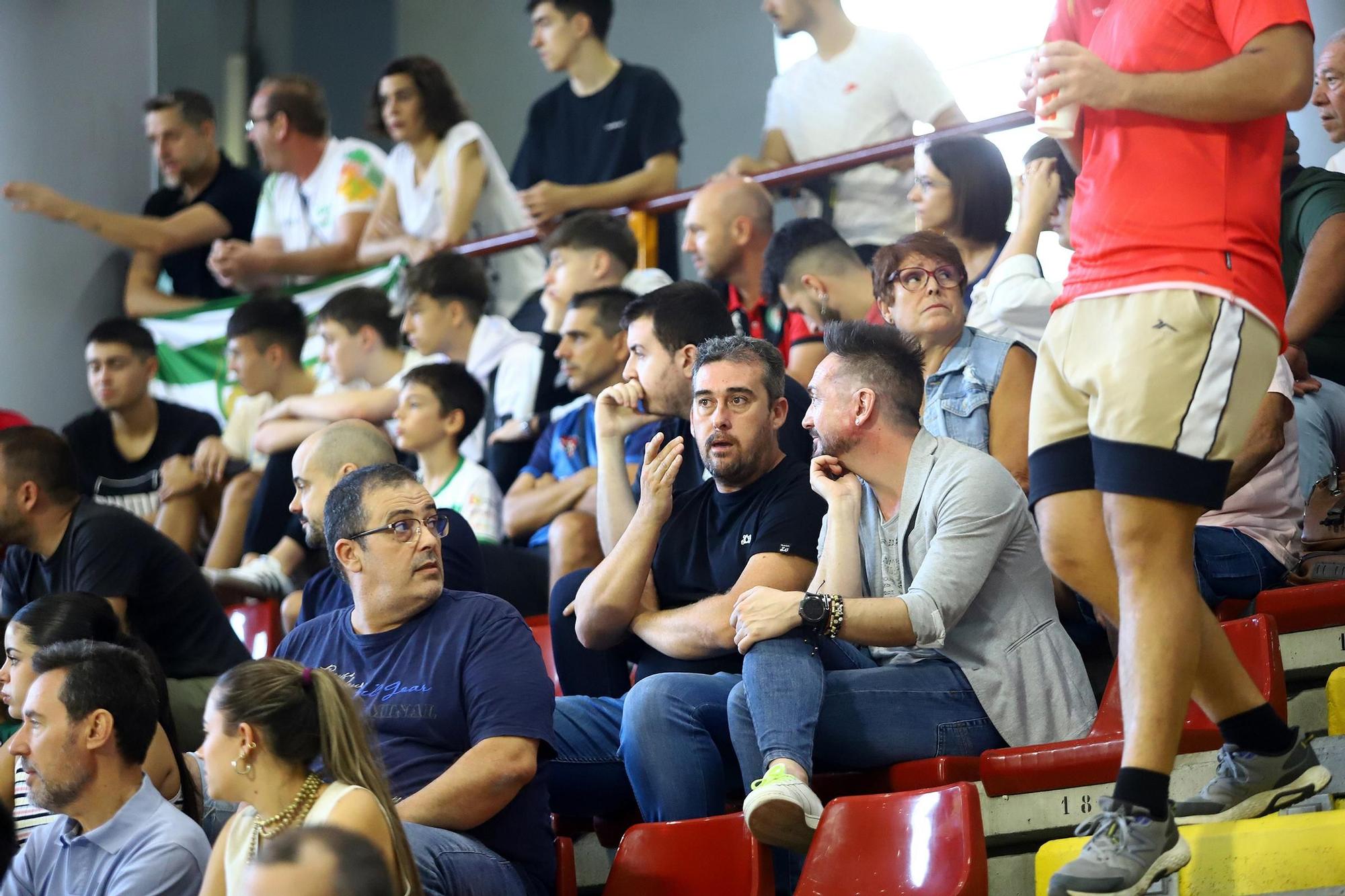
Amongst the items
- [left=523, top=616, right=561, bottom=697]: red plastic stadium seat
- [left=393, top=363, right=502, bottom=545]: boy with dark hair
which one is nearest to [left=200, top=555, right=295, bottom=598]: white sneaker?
[left=393, top=363, right=502, bottom=545]: boy with dark hair

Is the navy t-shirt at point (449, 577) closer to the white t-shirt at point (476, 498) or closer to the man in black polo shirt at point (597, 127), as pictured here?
the white t-shirt at point (476, 498)

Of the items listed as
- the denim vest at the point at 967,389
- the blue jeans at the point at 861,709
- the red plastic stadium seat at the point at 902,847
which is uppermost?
the denim vest at the point at 967,389

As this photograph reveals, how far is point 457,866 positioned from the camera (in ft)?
8.43

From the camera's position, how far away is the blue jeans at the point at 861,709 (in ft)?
8.86

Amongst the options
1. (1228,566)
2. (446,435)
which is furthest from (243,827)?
(446,435)

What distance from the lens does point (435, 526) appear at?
3086 millimetres

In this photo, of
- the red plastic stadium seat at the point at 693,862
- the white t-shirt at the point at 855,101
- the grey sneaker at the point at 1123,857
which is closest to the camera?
the grey sneaker at the point at 1123,857

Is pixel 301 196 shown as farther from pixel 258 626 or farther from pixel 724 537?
pixel 724 537

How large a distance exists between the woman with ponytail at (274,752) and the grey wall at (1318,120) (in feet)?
12.5

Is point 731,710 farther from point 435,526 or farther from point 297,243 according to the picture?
point 297,243

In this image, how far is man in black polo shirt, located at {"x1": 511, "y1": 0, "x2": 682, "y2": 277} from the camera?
538 centimetres

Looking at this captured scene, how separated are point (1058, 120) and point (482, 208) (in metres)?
3.93

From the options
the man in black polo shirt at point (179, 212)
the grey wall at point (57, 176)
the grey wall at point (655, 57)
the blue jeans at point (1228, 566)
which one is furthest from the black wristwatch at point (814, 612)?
the grey wall at point (655, 57)

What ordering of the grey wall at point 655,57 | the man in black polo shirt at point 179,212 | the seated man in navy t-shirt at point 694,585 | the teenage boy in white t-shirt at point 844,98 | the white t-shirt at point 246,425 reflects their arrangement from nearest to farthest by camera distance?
the seated man in navy t-shirt at point 694,585, the teenage boy in white t-shirt at point 844,98, the white t-shirt at point 246,425, the man in black polo shirt at point 179,212, the grey wall at point 655,57
